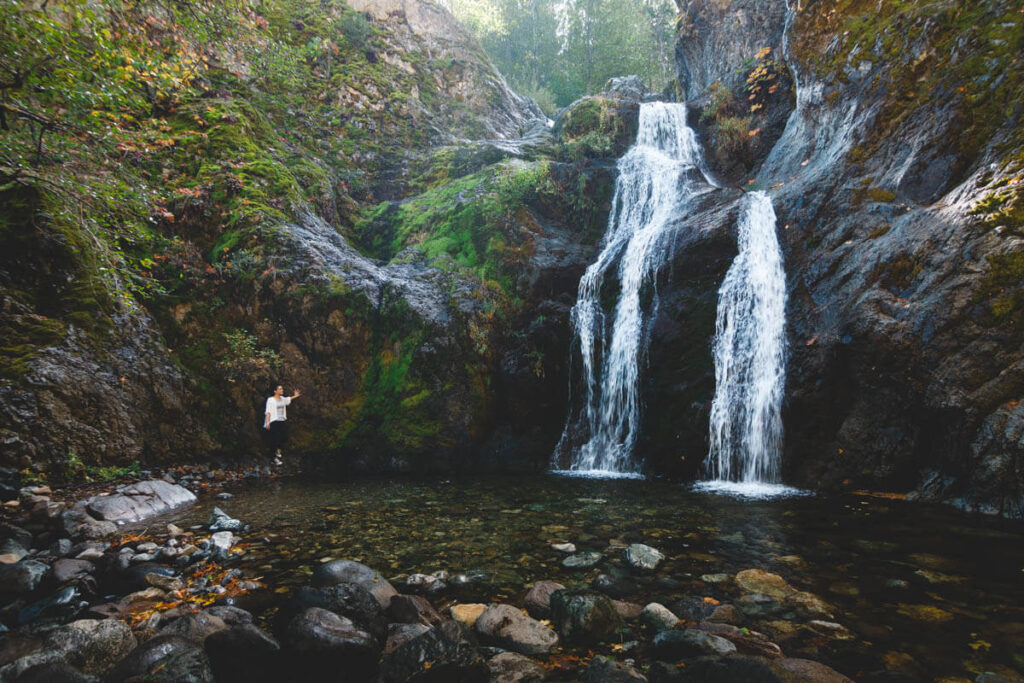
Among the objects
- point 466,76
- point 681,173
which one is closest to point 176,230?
point 681,173

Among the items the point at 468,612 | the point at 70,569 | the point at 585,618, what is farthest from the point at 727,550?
the point at 70,569

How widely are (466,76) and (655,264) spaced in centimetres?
1623

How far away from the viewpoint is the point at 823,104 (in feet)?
33.3

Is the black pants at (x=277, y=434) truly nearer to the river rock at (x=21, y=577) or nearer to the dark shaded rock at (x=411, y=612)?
the river rock at (x=21, y=577)

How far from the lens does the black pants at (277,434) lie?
8461 millimetres

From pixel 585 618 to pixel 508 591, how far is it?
91cm

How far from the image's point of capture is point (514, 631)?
108 inches

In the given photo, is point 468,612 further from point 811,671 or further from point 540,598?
point 811,671

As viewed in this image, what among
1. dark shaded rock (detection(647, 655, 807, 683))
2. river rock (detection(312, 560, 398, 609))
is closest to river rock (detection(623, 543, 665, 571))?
dark shaded rock (detection(647, 655, 807, 683))

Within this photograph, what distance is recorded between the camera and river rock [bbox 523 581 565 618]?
10.1 ft

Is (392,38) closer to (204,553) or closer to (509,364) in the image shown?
(509,364)

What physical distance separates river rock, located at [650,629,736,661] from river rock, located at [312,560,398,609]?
1864 mm

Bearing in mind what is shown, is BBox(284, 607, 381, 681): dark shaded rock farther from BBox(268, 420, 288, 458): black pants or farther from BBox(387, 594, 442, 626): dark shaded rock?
BBox(268, 420, 288, 458): black pants

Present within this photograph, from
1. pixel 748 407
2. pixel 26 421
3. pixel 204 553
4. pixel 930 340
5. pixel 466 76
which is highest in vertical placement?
pixel 466 76
